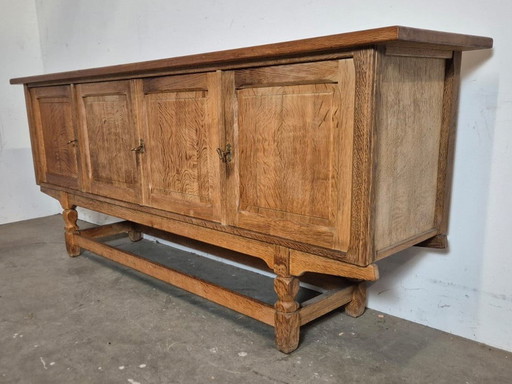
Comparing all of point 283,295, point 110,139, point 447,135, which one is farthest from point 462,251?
point 110,139

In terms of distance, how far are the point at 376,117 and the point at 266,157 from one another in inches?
18.5

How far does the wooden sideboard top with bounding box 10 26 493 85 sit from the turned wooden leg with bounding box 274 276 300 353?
0.86 m

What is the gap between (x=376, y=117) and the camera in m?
1.44

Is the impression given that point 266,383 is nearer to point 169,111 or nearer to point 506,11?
point 169,111

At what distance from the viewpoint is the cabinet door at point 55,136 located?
9.08ft

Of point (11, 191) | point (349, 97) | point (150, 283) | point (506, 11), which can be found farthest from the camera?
point (11, 191)

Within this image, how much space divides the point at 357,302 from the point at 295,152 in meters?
0.91

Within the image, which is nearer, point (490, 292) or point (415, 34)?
point (415, 34)

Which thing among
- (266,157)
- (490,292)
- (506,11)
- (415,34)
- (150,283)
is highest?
(506,11)

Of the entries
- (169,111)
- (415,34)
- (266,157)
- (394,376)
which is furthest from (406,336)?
(169,111)

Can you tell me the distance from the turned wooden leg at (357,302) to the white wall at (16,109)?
3.32 meters

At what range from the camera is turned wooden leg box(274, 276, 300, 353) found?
1.84 metres

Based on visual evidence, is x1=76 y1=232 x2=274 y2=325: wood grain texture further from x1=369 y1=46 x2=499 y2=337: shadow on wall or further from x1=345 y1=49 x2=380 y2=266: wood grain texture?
x1=369 y1=46 x2=499 y2=337: shadow on wall

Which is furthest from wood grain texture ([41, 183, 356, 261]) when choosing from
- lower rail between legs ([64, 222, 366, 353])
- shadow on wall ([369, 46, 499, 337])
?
shadow on wall ([369, 46, 499, 337])
